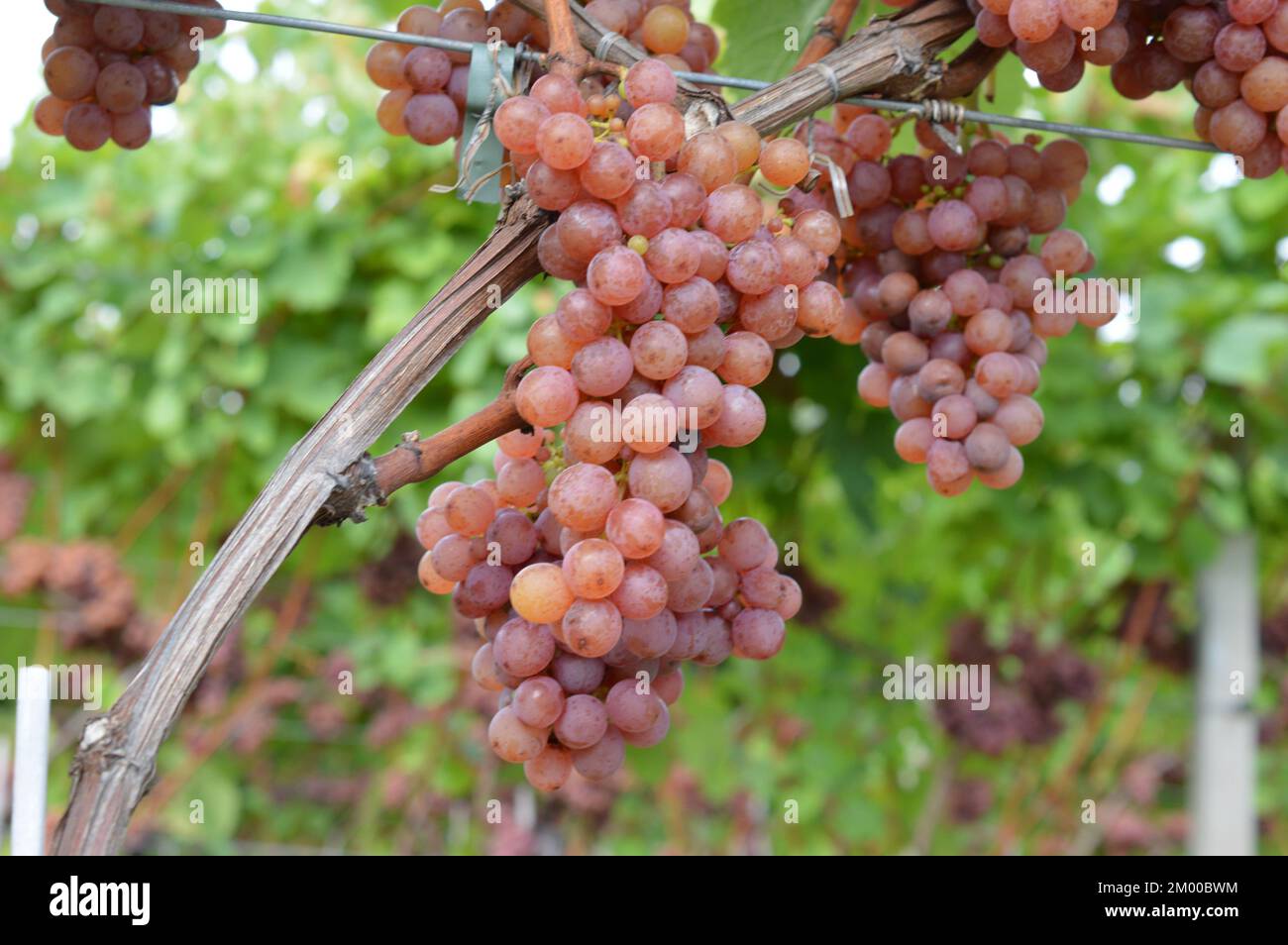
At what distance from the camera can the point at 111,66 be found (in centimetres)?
80

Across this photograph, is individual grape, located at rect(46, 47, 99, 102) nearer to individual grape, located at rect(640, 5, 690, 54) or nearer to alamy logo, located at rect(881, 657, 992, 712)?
individual grape, located at rect(640, 5, 690, 54)

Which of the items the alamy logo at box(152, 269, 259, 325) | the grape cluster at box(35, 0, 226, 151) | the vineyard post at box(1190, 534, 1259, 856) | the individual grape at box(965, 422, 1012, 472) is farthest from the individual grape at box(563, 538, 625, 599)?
the vineyard post at box(1190, 534, 1259, 856)

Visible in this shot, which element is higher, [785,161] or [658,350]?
[785,161]

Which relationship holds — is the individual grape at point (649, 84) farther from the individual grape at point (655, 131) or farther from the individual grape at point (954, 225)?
the individual grape at point (954, 225)

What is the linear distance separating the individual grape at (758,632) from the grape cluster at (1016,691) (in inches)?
68.4

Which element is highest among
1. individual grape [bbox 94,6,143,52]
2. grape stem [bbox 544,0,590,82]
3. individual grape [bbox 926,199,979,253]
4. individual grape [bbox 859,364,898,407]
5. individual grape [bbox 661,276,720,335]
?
individual grape [bbox 94,6,143,52]

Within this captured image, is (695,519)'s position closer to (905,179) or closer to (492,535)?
(492,535)

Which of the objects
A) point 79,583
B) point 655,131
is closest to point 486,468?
point 79,583

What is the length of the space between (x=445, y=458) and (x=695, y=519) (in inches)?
5.2

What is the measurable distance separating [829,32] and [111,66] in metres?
0.49

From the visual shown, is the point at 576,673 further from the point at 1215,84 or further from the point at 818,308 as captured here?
the point at 1215,84

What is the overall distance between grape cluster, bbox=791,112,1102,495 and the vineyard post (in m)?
1.66

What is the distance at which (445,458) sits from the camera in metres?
0.59
